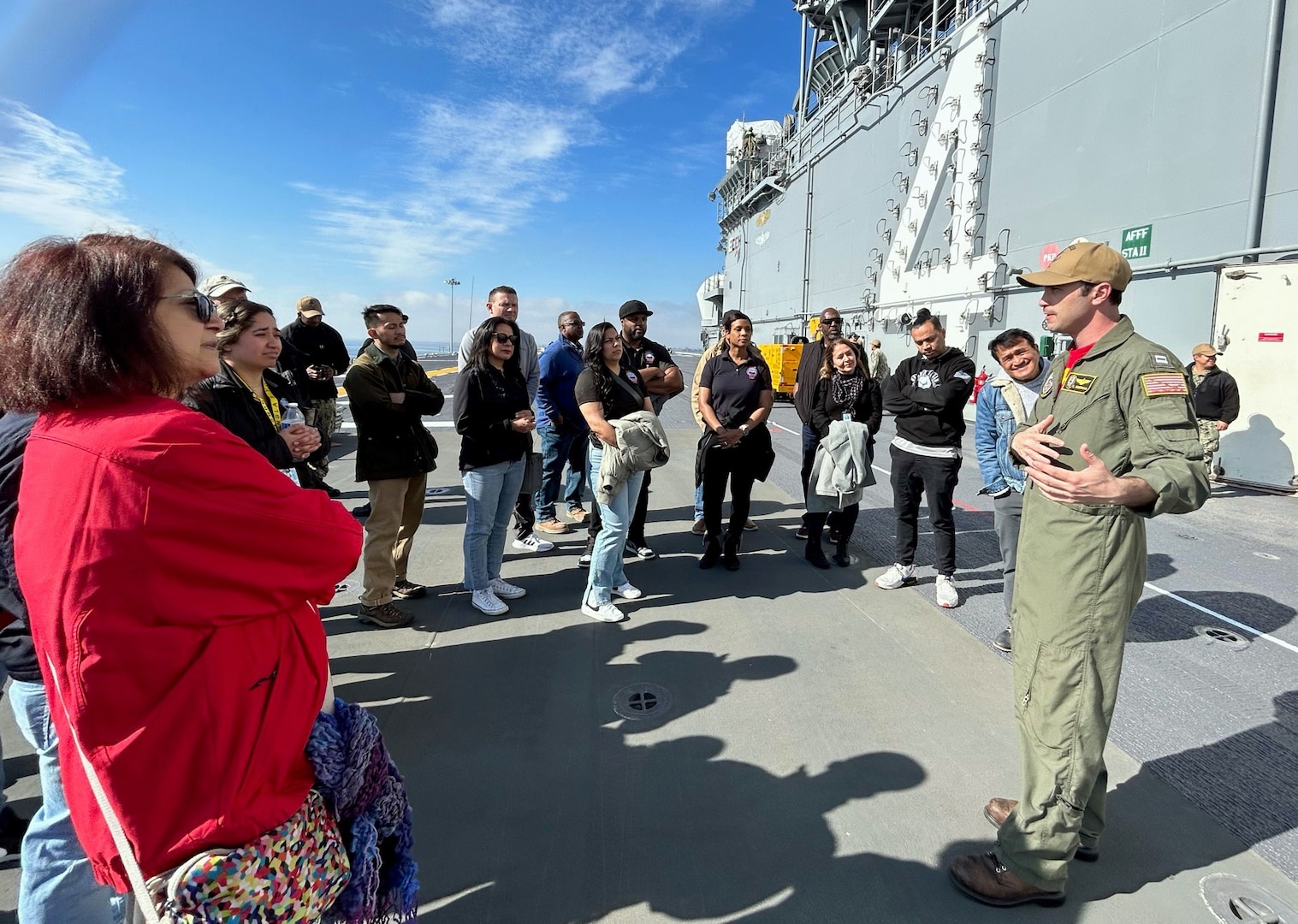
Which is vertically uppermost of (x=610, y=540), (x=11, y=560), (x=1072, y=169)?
(x=1072, y=169)

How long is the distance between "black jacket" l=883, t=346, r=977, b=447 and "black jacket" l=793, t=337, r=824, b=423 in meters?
1.06

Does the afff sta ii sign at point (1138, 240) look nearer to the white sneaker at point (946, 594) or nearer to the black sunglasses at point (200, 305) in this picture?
the white sneaker at point (946, 594)

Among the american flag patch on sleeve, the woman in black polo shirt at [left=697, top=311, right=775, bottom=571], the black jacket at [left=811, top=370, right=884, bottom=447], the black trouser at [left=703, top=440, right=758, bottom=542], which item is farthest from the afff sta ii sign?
the american flag patch on sleeve

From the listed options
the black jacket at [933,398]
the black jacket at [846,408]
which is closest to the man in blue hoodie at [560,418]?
the black jacket at [846,408]

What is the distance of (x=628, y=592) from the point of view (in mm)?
4492

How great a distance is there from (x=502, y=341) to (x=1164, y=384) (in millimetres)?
3364

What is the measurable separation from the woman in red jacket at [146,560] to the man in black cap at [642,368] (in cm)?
342

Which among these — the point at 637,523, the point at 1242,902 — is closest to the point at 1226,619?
the point at 1242,902

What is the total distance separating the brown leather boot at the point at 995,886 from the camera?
201 cm

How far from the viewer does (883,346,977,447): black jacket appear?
434 cm

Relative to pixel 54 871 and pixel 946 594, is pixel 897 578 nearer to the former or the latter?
pixel 946 594

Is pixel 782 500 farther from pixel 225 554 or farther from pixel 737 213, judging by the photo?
pixel 737 213

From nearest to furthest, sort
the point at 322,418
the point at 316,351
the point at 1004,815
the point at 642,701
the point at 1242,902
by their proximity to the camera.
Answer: the point at 1242,902
the point at 1004,815
the point at 642,701
the point at 316,351
the point at 322,418

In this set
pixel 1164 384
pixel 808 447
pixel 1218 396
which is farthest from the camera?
pixel 1218 396
